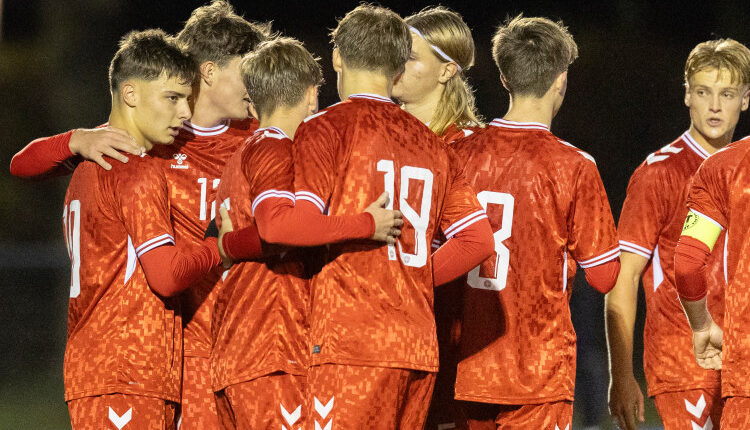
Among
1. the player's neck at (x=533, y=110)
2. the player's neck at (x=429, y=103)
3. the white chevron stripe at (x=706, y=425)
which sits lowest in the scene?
the white chevron stripe at (x=706, y=425)

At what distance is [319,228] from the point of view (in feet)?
9.70

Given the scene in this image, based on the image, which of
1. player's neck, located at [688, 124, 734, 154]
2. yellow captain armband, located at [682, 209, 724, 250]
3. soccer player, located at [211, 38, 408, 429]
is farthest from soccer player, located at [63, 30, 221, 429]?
player's neck, located at [688, 124, 734, 154]

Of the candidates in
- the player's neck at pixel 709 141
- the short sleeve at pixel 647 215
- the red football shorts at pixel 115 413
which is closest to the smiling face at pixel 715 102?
the player's neck at pixel 709 141

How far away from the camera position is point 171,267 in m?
3.31

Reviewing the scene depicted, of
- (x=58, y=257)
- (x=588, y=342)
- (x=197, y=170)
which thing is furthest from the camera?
(x=58, y=257)

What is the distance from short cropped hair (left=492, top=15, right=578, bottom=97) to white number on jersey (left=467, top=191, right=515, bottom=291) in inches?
16.5

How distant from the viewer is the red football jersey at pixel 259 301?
10.3 feet

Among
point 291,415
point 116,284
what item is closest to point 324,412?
point 291,415

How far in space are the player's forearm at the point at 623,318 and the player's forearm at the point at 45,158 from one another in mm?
2266

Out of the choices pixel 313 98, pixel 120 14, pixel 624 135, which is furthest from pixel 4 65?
pixel 313 98

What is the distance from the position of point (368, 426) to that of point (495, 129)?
1.29 metres

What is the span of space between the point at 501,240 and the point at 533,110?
0.50 meters

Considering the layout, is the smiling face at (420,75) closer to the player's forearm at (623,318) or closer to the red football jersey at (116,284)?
the player's forearm at (623,318)

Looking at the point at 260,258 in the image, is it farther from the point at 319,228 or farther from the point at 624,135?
the point at 624,135
